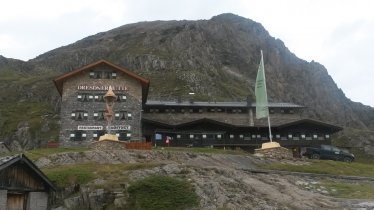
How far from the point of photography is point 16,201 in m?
29.3

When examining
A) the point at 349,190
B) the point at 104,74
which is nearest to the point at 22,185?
the point at 349,190

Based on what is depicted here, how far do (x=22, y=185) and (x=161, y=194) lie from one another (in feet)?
27.1

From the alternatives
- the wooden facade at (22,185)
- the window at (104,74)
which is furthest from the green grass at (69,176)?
the window at (104,74)

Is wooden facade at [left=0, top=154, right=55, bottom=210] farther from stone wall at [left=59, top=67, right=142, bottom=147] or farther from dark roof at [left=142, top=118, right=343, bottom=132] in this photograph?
dark roof at [left=142, top=118, right=343, bottom=132]

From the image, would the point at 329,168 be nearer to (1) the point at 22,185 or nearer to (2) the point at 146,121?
(2) the point at 146,121

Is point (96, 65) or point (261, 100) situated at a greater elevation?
point (96, 65)

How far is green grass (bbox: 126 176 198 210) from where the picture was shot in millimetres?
30562

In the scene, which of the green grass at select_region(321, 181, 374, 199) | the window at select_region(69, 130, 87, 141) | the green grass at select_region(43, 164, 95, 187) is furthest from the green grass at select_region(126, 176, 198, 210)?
the window at select_region(69, 130, 87, 141)

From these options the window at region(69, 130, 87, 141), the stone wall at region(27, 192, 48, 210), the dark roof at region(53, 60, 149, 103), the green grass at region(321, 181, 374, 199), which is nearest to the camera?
the stone wall at region(27, 192, 48, 210)

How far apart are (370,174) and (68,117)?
120ft

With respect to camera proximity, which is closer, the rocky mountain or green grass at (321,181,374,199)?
green grass at (321,181,374,199)

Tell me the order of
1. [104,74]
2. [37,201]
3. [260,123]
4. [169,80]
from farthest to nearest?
[169,80]
[260,123]
[104,74]
[37,201]

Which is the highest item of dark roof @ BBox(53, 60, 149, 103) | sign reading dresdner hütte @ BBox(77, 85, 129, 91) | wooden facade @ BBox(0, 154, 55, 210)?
dark roof @ BBox(53, 60, 149, 103)

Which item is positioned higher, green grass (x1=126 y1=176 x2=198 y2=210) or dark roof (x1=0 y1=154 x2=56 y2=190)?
dark roof (x1=0 y1=154 x2=56 y2=190)
